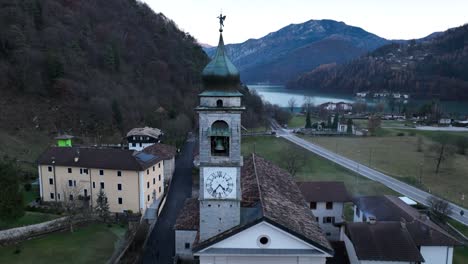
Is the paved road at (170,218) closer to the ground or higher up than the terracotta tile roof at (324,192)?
closer to the ground

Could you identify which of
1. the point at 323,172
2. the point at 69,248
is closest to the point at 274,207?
the point at 69,248

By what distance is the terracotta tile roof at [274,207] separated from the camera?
17844mm

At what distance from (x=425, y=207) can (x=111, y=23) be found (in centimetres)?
8283

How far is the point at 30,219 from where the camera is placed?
101ft

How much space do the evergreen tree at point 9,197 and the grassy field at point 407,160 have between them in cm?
4350

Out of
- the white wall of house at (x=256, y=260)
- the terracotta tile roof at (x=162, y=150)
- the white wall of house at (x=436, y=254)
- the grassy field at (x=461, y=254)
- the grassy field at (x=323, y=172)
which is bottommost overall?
the grassy field at (x=461, y=254)

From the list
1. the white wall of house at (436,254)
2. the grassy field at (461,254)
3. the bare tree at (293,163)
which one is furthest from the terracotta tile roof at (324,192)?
the bare tree at (293,163)

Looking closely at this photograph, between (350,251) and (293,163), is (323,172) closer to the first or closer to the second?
(293,163)

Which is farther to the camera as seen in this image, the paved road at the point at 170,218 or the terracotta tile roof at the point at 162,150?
the terracotta tile roof at the point at 162,150

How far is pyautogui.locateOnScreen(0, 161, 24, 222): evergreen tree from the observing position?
26.8 metres

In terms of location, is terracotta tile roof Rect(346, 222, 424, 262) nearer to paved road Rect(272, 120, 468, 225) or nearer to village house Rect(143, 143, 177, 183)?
paved road Rect(272, 120, 468, 225)

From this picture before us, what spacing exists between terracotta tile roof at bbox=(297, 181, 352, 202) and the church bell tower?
13664 millimetres

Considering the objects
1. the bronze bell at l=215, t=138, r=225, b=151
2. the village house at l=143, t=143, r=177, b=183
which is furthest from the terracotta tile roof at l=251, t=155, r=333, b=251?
the village house at l=143, t=143, r=177, b=183

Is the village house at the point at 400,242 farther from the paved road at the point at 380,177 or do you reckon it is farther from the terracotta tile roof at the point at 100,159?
the terracotta tile roof at the point at 100,159
